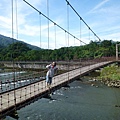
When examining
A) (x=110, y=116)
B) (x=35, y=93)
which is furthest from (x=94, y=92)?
(x=35, y=93)

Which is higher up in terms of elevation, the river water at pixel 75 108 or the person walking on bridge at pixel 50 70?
the person walking on bridge at pixel 50 70

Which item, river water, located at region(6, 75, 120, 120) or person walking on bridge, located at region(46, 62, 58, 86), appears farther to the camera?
river water, located at region(6, 75, 120, 120)

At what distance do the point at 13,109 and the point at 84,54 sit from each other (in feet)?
114

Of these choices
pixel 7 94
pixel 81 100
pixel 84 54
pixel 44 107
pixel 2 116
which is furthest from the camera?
pixel 84 54

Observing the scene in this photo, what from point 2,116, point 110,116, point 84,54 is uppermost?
point 84,54

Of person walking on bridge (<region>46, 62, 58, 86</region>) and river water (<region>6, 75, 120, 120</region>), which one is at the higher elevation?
person walking on bridge (<region>46, 62, 58, 86</region>)

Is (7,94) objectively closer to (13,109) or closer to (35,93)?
(35,93)

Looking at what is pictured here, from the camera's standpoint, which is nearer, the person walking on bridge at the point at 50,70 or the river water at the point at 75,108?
the person walking on bridge at the point at 50,70

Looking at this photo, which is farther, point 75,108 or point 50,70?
point 75,108

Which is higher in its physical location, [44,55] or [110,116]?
[44,55]

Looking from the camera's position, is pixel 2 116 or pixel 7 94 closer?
pixel 2 116

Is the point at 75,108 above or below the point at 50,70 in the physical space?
below

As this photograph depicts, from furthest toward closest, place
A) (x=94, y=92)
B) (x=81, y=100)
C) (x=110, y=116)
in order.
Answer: (x=94, y=92)
(x=81, y=100)
(x=110, y=116)

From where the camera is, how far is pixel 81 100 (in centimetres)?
1300
